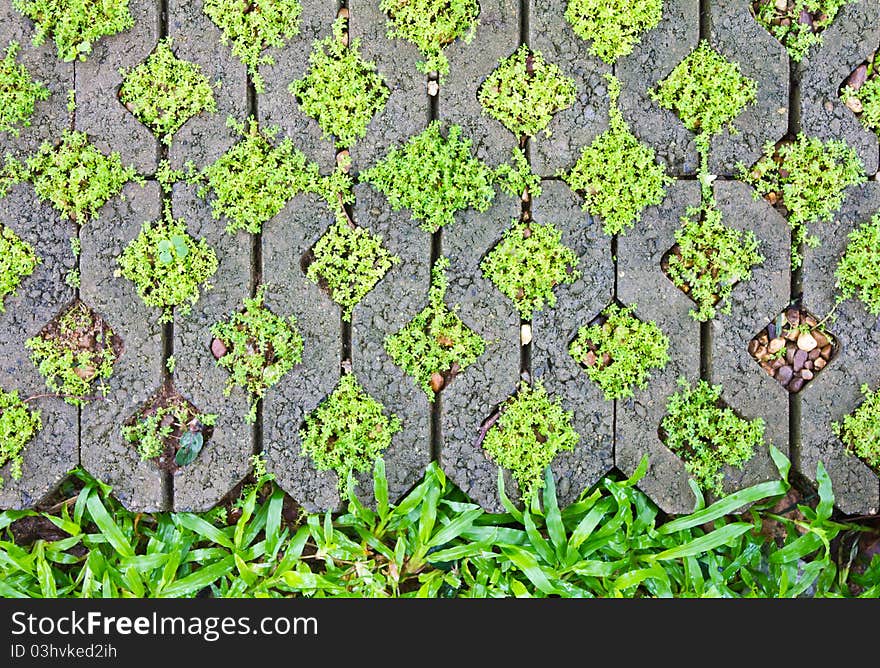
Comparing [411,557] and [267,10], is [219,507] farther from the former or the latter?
[267,10]

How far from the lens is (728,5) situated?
83.3 inches

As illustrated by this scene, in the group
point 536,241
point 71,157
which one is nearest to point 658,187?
point 536,241

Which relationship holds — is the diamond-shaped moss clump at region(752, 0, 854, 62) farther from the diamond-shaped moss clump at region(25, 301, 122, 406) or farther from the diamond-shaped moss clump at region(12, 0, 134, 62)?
the diamond-shaped moss clump at region(25, 301, 122, 406)

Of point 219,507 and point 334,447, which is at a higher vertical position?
point 334,447

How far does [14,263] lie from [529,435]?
1728 millimetres

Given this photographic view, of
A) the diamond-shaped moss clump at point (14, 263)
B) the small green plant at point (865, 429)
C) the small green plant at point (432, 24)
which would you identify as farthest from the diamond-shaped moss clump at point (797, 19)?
the diamond-shaped moss clump at point (14, 263)

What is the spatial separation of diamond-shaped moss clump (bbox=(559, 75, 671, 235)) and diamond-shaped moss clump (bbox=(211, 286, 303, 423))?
1014 mm

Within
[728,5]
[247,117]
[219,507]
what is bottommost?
[219,507]

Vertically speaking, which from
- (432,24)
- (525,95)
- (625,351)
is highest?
(432,24)

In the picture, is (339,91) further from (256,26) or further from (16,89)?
(16,89)

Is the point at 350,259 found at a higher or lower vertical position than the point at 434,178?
lower

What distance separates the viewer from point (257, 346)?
6.97ft

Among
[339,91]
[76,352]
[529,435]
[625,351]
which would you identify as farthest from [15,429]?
[625,351]

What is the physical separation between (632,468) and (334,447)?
945 millimetres
